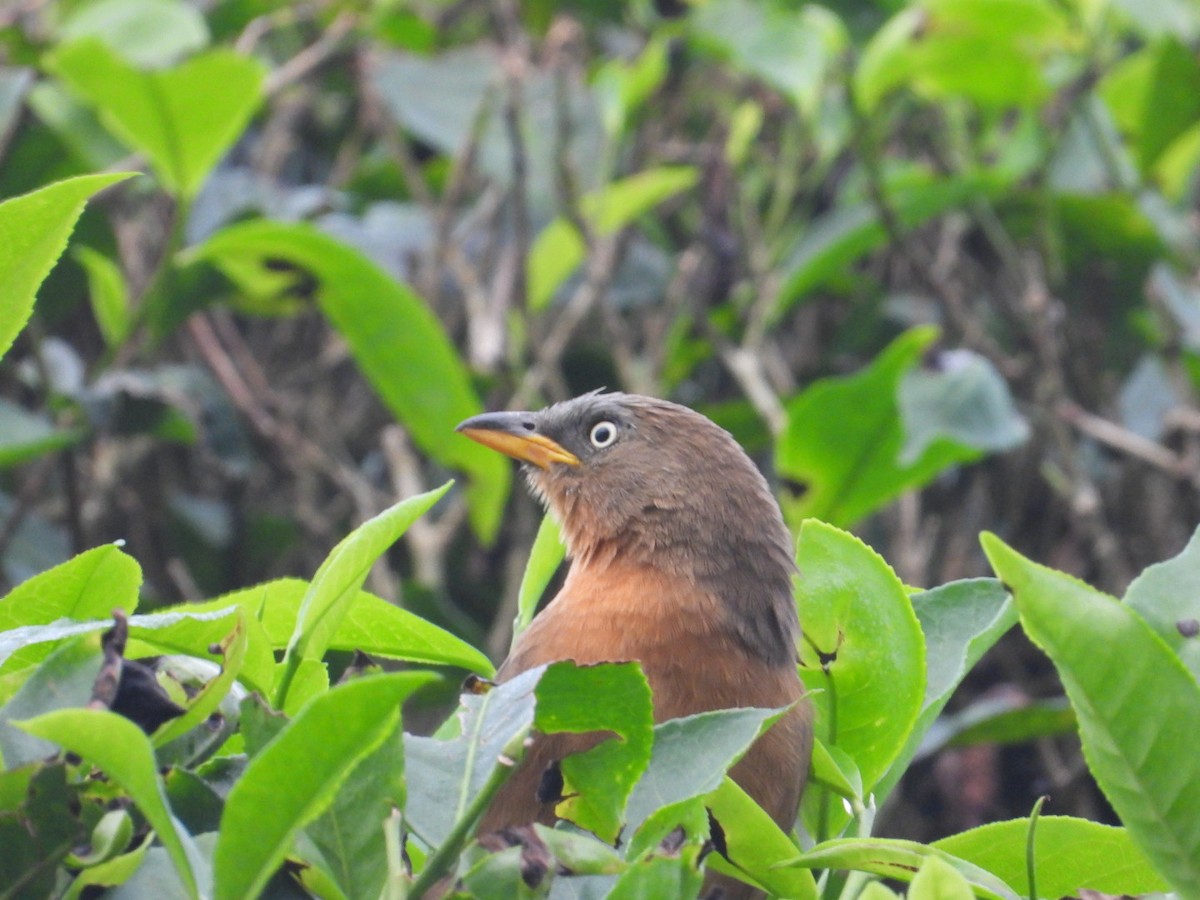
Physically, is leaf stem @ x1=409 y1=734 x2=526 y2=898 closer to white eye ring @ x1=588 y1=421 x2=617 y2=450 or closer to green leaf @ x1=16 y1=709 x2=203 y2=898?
green leaf @ x1=16 y1=709 x2=203 y2=898

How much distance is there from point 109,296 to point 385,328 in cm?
81

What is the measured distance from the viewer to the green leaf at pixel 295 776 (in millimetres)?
1193

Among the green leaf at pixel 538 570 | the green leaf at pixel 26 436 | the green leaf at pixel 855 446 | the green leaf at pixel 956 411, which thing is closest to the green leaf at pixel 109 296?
the green leaf at pixel 26 436

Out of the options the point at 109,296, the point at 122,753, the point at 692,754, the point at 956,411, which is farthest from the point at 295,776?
the point at 109,296

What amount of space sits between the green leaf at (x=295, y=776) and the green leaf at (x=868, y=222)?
3.60 m

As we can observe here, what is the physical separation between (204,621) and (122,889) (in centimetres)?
28

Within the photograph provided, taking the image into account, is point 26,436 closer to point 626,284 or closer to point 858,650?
point 626,284

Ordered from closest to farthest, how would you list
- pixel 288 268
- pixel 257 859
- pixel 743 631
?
pixel 257 859
pixel 743 631
pixel 288 268

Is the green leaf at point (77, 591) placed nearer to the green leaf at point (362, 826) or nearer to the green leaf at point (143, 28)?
the green leaf at point (362, 826)

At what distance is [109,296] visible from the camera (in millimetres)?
4289

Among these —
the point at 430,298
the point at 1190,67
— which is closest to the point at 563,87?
the point at 430,298

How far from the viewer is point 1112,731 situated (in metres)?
1.36

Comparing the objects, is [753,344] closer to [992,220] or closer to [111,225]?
[992,220]

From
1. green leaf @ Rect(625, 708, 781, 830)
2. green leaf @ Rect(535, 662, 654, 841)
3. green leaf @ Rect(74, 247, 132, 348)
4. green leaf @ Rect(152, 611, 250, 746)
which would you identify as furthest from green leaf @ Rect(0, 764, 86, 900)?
green leaf @ Rect(74, 247, 132, 348)
